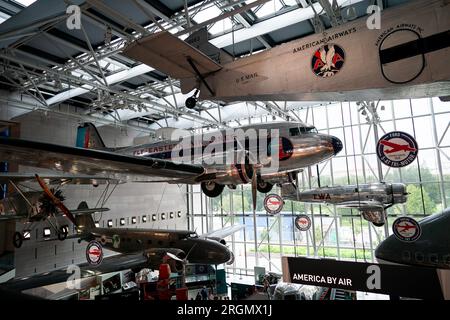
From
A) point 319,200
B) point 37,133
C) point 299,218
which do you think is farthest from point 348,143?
point 37,133

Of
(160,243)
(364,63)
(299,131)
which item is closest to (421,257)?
(364,63)

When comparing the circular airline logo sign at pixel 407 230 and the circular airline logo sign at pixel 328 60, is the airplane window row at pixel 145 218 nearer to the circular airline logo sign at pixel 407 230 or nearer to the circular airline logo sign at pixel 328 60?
the circular airline logo sign at pixel 407 230

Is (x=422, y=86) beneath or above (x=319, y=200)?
above

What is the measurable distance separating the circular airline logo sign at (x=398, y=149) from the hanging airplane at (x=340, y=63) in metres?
3.09

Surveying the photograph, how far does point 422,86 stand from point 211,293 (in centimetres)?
1501

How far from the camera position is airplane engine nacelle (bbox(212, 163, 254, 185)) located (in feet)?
24.8

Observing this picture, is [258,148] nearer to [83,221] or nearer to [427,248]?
[427,248]

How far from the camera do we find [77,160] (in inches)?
205

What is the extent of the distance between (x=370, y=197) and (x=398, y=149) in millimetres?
7994

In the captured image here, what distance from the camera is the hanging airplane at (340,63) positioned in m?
2.67

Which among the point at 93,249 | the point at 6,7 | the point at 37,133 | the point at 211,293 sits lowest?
the point at 211,293

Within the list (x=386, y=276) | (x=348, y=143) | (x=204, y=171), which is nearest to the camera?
(x=386, y=276)

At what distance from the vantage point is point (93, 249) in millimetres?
9906

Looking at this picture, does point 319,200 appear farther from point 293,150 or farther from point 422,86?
point 422,86
